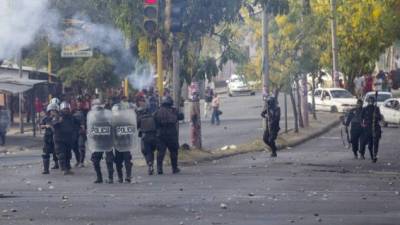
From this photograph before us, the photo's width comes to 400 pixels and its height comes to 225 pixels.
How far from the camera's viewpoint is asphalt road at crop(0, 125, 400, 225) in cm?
1538

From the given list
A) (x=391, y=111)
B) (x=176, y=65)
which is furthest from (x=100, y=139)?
(x=391, y=111)

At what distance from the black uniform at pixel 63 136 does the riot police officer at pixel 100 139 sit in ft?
7.98

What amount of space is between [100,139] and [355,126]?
8.91 meters

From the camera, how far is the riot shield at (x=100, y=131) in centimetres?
2202

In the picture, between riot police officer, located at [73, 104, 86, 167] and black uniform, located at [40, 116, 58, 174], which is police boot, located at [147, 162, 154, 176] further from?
riot police officer, located at [73, 104, 86, 167]

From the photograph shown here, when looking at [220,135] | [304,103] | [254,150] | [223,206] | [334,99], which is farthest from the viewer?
[334,99]

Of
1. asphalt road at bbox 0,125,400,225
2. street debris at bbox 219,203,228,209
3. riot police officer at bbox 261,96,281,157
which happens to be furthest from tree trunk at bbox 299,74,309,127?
street debris at bbox 219,203,228,209

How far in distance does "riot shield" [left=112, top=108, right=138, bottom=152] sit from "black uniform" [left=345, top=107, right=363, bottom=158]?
7.81 m

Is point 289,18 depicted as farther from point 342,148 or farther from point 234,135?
point 342,148

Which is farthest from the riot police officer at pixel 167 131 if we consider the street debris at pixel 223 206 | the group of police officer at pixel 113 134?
the street debris at pixel 223 206

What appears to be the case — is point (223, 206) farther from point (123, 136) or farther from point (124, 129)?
point (124, 129)

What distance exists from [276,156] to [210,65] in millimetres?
3058

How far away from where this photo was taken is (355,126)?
94.1 ft

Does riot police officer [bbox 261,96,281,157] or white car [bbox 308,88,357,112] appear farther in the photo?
white car [bbox 308,88,357,112]
